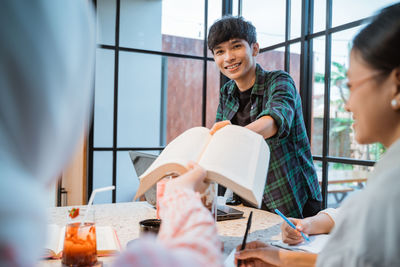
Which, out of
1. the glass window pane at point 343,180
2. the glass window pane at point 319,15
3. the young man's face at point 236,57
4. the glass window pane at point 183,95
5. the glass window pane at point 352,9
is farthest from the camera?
the glass window pane at point 183,95

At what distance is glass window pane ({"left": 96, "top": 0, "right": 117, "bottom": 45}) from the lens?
3160 millimetres

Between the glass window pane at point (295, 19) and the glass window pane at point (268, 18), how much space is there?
10 centimetres

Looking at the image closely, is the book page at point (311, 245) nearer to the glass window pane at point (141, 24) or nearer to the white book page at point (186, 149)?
the white book page at point (186, 149)

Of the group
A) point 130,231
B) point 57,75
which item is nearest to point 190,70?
point 130,231

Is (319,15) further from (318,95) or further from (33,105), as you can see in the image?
(33,105)

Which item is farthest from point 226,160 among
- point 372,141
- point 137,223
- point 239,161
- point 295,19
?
point 295,19

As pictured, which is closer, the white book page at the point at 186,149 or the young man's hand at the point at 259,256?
the white book page at the point at 186,149

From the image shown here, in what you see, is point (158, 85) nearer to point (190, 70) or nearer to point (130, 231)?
point (190, 70)

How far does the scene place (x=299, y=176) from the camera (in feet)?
6.02

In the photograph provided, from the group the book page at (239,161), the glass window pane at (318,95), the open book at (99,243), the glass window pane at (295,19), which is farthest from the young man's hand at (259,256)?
the glass window pane at (295,19)

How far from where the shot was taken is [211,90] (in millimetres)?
Answer: 3652

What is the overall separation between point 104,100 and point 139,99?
331 mm

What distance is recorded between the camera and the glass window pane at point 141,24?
327 cm

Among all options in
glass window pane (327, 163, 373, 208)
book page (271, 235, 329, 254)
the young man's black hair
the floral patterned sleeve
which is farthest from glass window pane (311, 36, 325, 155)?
the floral patterned sleeve
